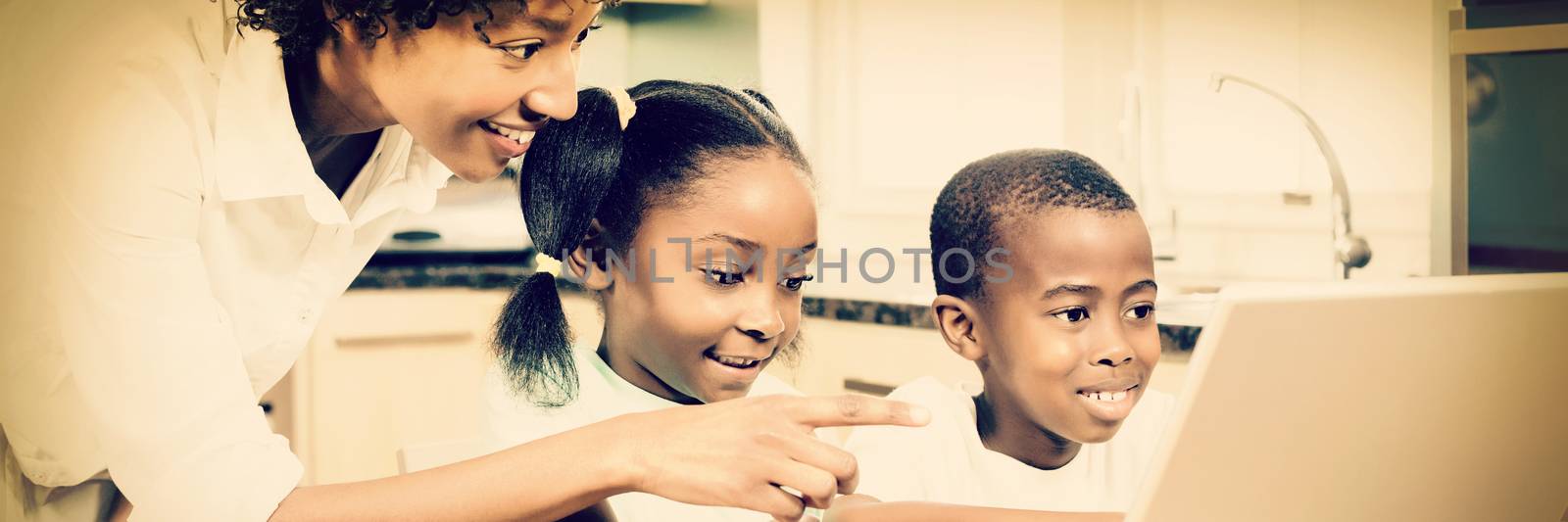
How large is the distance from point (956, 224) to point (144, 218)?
36cm

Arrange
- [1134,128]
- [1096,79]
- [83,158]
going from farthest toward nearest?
[1096,79]
[1134,128]
[83,158]

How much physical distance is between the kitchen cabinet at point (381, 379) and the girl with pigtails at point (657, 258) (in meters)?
0.82

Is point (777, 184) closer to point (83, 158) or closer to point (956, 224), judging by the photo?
point (956, 224)

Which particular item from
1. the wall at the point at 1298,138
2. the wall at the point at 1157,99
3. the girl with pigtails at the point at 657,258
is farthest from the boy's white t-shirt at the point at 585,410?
the wall at the point at 1298,138

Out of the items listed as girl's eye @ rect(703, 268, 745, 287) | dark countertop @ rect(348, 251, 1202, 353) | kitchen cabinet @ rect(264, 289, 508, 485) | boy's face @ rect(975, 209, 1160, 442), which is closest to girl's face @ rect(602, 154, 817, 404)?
girl's eye @ rect(703, 268, 745, 287)

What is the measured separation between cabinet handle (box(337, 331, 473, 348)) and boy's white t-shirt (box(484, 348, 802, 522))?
2.85 ft

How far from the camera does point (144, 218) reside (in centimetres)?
49

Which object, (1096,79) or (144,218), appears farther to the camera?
(1096,79)

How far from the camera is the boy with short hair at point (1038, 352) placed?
1.94 ft

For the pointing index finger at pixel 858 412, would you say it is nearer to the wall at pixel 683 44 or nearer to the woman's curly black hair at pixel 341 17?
the woman's curly black hair at pixel 341 17

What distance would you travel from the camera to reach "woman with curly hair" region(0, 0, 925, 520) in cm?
48

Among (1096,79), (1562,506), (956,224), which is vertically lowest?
(1562,506)

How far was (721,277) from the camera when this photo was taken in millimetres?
560

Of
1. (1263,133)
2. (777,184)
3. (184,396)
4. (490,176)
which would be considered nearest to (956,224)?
(777,184)
